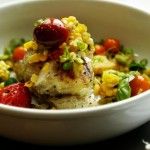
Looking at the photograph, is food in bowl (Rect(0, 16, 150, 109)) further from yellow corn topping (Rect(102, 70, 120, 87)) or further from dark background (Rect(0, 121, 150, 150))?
dark background (Rect(0, 121, 150, 150))

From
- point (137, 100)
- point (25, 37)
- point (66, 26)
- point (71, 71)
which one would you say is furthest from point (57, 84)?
point (25, 37)

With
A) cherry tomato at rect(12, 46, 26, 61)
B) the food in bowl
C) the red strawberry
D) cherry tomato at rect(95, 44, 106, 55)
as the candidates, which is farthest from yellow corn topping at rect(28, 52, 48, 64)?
cherry tomato at rect(95, 44, 106, 55)

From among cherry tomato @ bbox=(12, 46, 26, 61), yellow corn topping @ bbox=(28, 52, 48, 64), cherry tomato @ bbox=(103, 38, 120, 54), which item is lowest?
cherry tomato @ bbox=(12, 46, 26, 61)

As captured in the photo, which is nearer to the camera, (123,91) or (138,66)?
(123,91)

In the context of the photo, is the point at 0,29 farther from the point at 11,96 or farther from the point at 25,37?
the point at 11,96

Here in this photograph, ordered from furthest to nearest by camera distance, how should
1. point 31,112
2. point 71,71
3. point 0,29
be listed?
point 0,29 < point 71,71 < point 31,112

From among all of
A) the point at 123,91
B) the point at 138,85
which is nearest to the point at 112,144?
the point at 123,91

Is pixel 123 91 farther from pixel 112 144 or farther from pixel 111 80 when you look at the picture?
pixel 112 144
